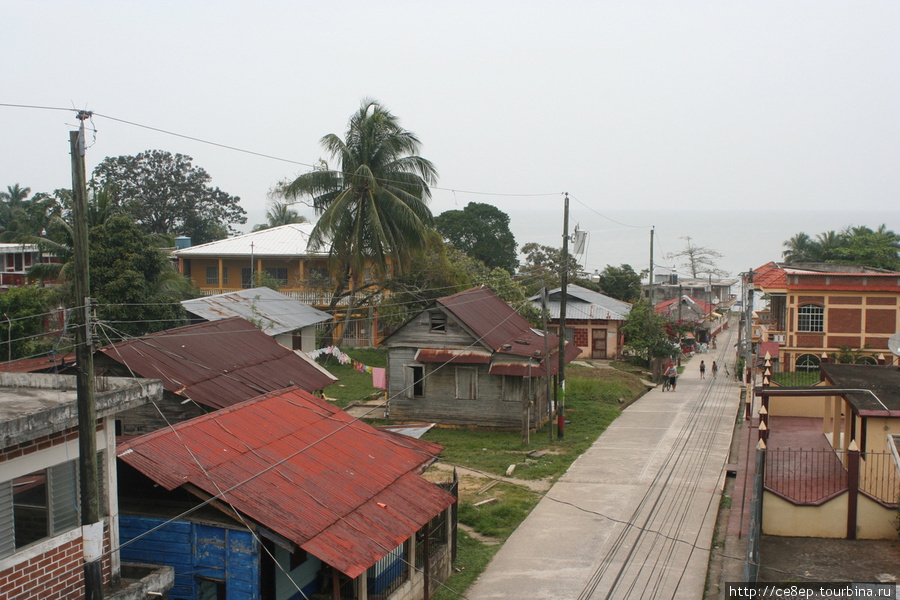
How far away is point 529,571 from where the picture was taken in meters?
15.4

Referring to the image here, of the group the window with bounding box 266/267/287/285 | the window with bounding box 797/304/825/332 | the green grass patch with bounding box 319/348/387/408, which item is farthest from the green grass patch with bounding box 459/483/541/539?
the window with bounding box 266/267/287/285

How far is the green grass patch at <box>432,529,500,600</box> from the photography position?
14328 mm

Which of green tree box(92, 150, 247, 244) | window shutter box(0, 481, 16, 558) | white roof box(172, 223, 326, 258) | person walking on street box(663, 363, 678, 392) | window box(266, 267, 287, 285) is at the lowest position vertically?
person walking on street box(663, 363, 678, 392)

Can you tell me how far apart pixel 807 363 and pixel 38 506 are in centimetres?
3746

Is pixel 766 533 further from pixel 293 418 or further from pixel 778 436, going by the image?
pixel 293 418

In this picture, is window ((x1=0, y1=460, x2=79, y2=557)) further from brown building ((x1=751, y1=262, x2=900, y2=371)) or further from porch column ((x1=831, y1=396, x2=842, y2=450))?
brown building ((x1=751, y1=262, x2=900, y2=371))

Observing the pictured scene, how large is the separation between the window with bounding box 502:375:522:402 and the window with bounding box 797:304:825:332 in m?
18.1

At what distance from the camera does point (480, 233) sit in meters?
69.6

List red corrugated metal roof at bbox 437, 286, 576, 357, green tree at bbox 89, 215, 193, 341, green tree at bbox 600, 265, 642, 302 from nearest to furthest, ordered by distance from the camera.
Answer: red corrugated metal roof at bbox 437, 286, 576, 357, green tree at bbox 89, 215, 193, 341, green tree at bbox 600, 265, 642, 302

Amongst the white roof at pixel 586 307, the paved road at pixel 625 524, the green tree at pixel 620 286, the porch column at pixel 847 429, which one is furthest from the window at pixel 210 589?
the green tree at pixel 620 286

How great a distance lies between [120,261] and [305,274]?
18.0 m

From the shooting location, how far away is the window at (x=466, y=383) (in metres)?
28.5

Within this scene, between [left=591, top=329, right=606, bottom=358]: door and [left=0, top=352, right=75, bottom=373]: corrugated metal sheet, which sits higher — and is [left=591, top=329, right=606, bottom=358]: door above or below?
below

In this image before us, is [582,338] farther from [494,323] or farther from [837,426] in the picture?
[837,426]
